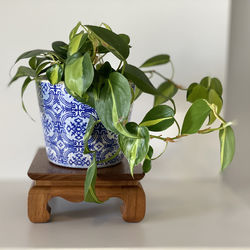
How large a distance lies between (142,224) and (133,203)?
2.3 inches

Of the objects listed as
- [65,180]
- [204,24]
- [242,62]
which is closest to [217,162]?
[242,62]

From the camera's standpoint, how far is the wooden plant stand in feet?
3.32

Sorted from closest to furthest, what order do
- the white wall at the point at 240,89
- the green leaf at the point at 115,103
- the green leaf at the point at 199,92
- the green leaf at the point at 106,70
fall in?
the green leaf at the point at 115,103 < the green leaf at the point at 106,70 < the green leaf at the point at 199,92 < the white wall at the point at 240,89

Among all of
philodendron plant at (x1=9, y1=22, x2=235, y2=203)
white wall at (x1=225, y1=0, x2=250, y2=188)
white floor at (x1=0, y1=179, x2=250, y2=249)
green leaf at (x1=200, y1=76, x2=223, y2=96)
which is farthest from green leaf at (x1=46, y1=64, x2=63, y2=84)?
white wall at (x1=225, y1=0, x2=250, y2=188)

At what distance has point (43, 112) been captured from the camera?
1045 mm

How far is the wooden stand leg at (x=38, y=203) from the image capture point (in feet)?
3.34

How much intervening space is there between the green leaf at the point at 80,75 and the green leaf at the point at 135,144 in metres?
0.12

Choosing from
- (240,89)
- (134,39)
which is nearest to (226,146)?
(240,89)

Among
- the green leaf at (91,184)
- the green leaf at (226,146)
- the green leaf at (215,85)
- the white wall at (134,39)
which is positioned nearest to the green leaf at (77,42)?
the green leaf at (91,184)

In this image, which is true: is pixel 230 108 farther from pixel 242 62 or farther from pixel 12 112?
pixel 12 112

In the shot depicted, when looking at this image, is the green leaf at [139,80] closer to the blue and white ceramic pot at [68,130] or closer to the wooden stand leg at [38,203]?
the blue and white ceramic pot at [68,130]

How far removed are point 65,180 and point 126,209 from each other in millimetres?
163

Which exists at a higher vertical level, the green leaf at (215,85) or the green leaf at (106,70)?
the green leaf at (106,70)

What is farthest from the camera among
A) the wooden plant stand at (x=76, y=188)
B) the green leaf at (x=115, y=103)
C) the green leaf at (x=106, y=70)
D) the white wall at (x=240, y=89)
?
the white wall at (x=240, y=89)
